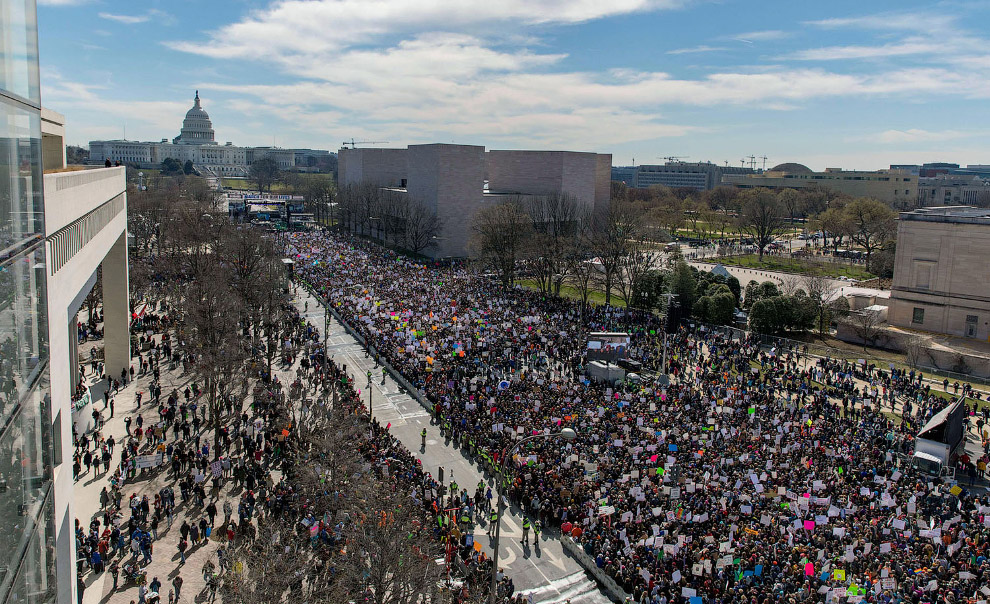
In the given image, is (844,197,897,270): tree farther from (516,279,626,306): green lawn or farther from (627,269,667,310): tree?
(627,269,667,310): tree

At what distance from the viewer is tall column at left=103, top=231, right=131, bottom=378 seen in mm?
31281

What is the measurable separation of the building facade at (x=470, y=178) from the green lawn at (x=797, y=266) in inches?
704

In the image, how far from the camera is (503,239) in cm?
5666

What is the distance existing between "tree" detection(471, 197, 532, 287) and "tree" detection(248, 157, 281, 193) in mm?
124586

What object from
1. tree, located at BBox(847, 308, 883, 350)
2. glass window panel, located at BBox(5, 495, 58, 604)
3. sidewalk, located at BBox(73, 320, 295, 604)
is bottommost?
sidewalk, located at BBox(73, 320, 295, 604)

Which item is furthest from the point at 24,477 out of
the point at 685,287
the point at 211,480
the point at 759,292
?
the point at 759,292

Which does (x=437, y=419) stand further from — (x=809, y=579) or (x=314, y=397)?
(x=809, y=579)

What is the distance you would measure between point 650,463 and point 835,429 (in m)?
8.16

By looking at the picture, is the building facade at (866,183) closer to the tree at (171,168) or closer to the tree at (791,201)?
the tree at (791,201)

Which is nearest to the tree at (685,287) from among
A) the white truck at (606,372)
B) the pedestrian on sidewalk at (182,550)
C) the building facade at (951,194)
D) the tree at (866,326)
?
the tree at (866,326)

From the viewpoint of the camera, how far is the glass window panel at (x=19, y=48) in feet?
16.9

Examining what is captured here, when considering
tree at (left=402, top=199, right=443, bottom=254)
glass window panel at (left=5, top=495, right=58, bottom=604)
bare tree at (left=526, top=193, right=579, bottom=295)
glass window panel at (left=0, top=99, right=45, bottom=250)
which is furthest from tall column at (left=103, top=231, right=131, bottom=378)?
tree at (left=402, top=199, right=443, bottom=254)

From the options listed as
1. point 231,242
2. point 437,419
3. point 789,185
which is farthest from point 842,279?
point 789,185

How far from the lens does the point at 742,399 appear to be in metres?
26.8
